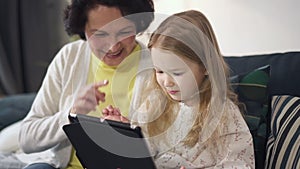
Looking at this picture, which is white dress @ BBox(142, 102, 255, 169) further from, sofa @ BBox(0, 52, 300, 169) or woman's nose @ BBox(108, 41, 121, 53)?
woman's nose @ BBox(108, 41, 121, 53)

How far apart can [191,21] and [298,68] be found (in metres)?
0.43

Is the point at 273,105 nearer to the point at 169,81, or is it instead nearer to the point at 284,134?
the point at 284,134

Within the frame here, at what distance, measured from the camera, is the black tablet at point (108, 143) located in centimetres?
98

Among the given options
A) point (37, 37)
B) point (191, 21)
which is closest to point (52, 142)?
point (191, 21)

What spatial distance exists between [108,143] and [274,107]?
1.57 feet

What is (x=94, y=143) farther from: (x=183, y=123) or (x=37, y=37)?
(x=37, y=37)

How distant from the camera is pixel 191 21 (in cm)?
103

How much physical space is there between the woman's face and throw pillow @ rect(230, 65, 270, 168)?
31 centimetres

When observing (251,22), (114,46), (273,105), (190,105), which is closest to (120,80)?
Result: (114,46)

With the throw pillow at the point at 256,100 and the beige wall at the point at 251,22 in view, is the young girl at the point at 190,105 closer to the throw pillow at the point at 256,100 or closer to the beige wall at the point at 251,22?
the throw pillow at the point at 256,100

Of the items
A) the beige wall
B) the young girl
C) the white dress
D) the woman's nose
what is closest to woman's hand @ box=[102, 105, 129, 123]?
the young girl

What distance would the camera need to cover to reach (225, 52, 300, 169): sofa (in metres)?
1.16

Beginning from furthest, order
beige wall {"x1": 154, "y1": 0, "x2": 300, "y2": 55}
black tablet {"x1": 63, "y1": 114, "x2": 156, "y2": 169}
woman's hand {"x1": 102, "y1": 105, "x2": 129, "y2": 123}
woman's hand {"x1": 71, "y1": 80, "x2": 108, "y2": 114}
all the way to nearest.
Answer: beige wall {"x1": 154, "y1": 0, "x2": 300, "y2": 55} < woman's hand {"x1": 71, "y1": 80, "x2": 108, "y2": 114} < woman's hand {"x1": 102, "y1": 105, "x2": 129, "y2": 123} < black tablet {"x1": 63, "y1": 114, "x2": 156, "y2": 169}

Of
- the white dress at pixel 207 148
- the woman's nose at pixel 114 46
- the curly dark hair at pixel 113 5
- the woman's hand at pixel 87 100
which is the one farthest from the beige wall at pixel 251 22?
the white dress at pixel 207 148
